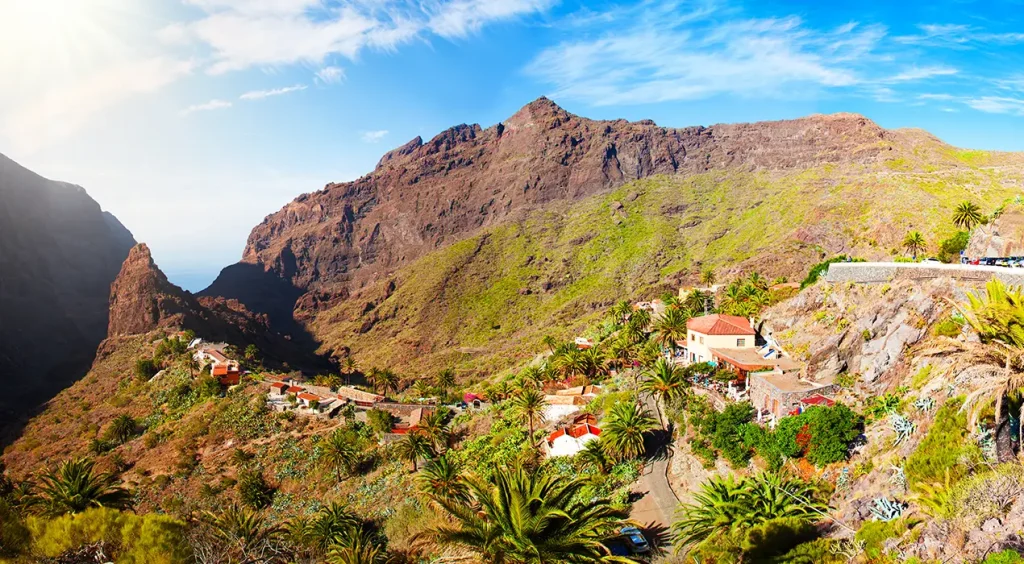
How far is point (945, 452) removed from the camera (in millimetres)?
16625

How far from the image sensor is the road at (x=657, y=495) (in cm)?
2481

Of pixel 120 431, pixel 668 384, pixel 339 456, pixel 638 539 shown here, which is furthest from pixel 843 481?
pixel 120 431

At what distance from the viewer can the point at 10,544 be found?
488 inches

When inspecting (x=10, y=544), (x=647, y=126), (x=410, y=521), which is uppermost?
(x=647, y=126)

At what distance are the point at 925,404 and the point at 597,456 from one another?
16691 mm

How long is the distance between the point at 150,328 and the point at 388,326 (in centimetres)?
5574

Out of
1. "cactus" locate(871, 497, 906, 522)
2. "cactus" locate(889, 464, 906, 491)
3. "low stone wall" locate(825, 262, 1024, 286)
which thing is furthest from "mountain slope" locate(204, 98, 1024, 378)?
"cactus" locate(871, 497, 906, 522)

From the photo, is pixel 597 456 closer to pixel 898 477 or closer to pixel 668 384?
pixel 668 384

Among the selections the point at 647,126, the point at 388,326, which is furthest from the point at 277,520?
the point at 647,126

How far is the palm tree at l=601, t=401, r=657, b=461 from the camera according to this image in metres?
30.8

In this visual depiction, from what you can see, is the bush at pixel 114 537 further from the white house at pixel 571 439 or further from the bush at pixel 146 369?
the bush at pixel 146 369

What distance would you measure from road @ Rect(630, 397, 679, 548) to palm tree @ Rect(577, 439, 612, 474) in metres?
2.27

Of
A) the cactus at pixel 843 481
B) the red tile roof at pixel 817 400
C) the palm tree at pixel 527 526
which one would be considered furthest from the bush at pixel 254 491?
the cactus at pixel 843 481

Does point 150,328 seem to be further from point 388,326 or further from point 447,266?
point 447,266
